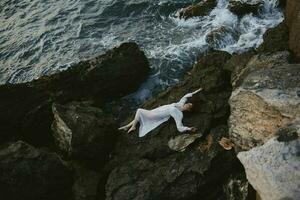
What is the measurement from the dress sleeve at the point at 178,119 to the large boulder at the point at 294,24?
2888mm

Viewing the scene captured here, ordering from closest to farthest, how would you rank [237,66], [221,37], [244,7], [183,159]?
1. [183,159]
2. [237,66]
3. [221,37]
4. [244,7]

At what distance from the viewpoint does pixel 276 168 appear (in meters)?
6.30

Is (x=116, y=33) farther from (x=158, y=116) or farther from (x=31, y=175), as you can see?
(x=31, y=175)

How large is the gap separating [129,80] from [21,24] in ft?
29.6

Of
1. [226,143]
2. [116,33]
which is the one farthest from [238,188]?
[116,33]

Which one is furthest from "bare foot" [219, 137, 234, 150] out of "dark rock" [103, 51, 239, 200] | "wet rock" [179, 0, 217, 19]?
"wet rock" [179, 0, 217, 19]

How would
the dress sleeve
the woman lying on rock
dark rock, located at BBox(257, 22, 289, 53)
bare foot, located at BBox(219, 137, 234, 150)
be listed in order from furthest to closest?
1. dark rock, located at BBox(257, 22, 289, 53)
2. the woman lying on rock
3. the dress sleeve
4. bare foot, located at BBox(219, 137, 234, 150)

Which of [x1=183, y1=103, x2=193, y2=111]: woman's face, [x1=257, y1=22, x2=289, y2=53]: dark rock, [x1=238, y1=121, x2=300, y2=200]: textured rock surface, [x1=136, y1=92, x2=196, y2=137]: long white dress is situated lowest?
[x1=136, y1=92, x2=196, y2=137]: long white dress

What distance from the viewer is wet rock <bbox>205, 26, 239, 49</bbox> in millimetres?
14211

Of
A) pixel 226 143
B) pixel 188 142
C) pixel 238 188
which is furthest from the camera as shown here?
pixel 188 142

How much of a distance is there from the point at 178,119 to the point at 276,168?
3.58 m

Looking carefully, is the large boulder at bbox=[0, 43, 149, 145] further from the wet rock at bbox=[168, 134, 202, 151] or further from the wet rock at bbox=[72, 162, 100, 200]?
the wet rock at bbox=[168, 134, 202, 151]

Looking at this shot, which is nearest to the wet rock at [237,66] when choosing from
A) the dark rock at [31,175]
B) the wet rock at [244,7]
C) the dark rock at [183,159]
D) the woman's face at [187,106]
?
the dark rock at [183,159]

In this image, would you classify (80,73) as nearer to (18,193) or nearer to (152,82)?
(152,82)
